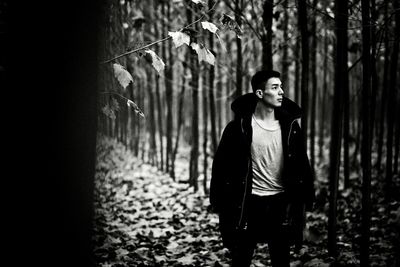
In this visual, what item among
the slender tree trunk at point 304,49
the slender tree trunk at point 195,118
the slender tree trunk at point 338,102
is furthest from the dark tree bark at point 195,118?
the slender tree trunk at point 338,102

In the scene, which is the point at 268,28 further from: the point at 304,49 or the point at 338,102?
the point at 338,102

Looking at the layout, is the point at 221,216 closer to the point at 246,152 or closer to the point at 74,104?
the point at 246,152

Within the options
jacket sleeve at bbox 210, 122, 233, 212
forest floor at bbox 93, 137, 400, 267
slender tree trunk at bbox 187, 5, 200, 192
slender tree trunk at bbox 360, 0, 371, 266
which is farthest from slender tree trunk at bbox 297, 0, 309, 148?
slender tree trunk at bbox 187, 5, 200, 192

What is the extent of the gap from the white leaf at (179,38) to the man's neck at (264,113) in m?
0.91

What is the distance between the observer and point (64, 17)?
113 centimetres

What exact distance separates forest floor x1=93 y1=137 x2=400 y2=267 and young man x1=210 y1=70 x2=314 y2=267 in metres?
1.01

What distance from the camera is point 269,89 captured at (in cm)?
288

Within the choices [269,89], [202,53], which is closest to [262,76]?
[269,89]

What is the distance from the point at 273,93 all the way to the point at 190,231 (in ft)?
10.6

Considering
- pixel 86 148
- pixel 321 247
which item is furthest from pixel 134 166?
pixel 86 148

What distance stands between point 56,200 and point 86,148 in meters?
0.19

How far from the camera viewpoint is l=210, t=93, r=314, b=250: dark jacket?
113 inches

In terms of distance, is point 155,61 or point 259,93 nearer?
point 155,61

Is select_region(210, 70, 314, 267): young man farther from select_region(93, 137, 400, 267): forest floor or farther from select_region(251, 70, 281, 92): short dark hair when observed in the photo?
select_region(93, 137, 400, 267): forest floor
